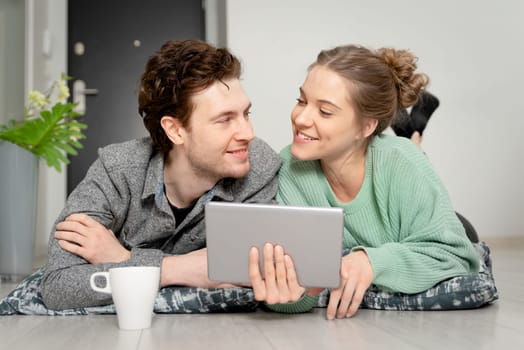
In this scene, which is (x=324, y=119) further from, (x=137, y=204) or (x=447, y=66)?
(x=447, y=66)

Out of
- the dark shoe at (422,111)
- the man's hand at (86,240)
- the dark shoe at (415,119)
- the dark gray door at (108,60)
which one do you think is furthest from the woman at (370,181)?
the dark gray door at (108,60)

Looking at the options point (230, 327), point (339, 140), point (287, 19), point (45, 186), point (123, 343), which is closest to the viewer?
point (123, 343)

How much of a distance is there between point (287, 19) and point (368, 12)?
1.92ft

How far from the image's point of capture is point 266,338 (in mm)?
1317

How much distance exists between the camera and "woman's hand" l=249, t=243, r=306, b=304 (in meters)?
1.36

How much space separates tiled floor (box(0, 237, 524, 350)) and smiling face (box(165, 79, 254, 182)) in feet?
1.28

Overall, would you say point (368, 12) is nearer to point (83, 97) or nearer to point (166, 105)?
point (83, 97)

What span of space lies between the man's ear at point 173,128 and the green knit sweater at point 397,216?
31cm

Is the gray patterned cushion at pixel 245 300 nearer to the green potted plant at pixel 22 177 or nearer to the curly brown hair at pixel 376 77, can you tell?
the curly brown hair at pixel 376 77

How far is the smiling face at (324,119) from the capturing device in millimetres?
1702

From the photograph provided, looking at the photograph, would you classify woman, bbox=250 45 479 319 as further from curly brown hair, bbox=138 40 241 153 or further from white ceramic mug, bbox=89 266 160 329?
white ceramic mug, bbox=89 266 160 329

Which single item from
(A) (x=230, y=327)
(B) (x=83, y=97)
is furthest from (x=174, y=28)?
(A) (x=230, y=327)

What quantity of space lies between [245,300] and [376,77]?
0.67 metres

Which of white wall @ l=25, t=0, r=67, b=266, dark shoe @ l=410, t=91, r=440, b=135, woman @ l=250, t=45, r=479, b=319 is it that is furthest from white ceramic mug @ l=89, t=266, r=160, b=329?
white wall @ l=25, t=0, r=67, b=266
